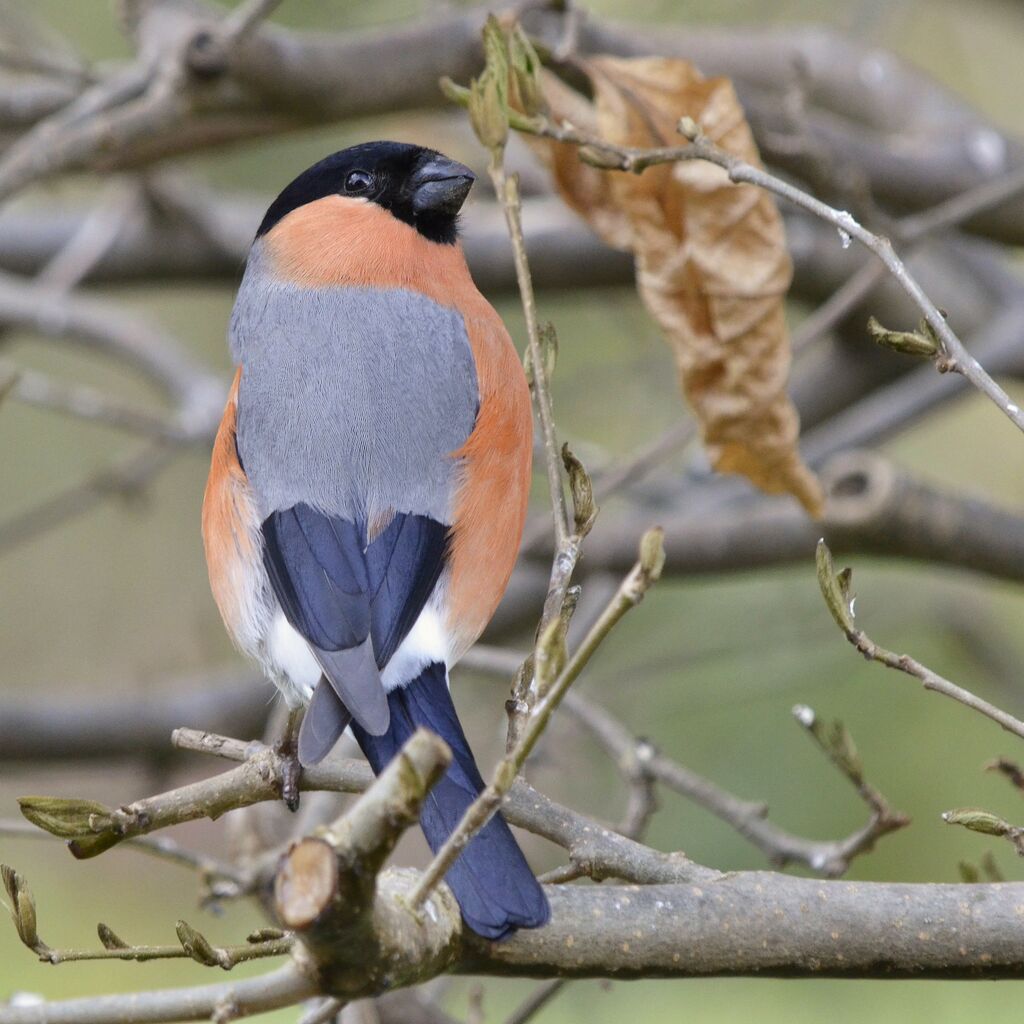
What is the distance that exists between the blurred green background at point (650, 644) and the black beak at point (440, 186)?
1226mm

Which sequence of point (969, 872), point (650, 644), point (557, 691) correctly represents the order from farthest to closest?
point (650, 644)
point (969, 872)
point (557, 691)

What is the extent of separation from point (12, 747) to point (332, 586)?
2123 millimetres

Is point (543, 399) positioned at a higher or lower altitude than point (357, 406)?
higher

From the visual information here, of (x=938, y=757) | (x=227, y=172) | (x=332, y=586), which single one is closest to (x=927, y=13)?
(x=227, y=172)

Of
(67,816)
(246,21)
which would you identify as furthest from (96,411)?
(67,816)

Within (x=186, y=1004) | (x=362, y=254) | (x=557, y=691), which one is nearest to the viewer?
(x=557, y=691)

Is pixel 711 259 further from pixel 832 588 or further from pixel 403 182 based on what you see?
pixel 832 588

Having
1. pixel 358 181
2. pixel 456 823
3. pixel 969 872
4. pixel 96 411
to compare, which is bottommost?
pixel 96 411

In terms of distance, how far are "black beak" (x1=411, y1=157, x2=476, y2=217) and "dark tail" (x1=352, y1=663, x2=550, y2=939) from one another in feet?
2.94

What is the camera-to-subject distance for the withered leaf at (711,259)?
242 centimetres

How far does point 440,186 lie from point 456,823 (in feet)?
3.94

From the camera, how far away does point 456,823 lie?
1.58m

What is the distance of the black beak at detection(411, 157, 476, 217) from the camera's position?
239cm

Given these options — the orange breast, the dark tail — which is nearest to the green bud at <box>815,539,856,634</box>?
the dark tail
